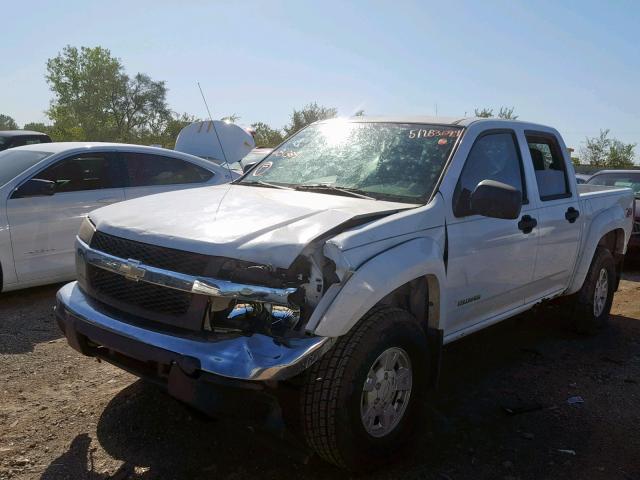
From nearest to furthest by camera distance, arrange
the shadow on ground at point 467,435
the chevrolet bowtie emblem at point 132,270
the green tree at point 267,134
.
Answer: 1. the chevrolet bowtie emblem at point 132,270
2. the shadow on ground at point 467,435
3. the green tree at point 267,134

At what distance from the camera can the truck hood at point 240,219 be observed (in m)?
2.78

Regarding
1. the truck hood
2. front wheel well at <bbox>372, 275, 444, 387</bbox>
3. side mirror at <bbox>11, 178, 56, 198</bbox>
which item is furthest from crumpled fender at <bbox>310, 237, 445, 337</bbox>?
side mirror at <bbox>11, 178, 56, 198</bbox>

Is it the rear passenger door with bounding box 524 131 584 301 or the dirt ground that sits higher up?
the rear passenger door with bounding box 524 131 584 301

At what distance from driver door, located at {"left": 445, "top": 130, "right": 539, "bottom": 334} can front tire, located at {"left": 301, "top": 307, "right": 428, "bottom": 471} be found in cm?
58

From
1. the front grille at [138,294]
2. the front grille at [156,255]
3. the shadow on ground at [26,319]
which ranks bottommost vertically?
the shadow on ground at [26,319]

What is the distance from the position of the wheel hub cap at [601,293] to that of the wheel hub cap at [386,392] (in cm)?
314

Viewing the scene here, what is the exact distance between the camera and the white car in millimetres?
5742

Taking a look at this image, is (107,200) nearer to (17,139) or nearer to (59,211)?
(59,211)

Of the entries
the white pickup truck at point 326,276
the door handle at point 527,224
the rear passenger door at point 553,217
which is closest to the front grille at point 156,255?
the white pickup truck at point 326,276

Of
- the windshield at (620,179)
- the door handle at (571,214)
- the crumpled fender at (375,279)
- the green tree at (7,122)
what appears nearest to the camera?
the crumpled fender at (375,279)

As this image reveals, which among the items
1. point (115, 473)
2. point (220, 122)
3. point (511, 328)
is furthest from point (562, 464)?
point (220, 122)

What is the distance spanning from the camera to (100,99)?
45.4 metres

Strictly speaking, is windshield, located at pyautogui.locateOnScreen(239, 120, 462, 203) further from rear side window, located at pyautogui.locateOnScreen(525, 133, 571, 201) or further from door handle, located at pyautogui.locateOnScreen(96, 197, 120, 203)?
door handle, located at pyautogui.locateOnScreen(96, 197, 120, 203)

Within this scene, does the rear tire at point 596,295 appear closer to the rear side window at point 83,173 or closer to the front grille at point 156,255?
the front grille at point 156,255
